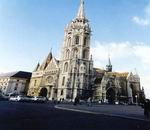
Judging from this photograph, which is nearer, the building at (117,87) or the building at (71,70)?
the building at (71,70)

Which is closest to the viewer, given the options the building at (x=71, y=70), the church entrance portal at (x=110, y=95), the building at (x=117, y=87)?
the building at (x=71, y=70)

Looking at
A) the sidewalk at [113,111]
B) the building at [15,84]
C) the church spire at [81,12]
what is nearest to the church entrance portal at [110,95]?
the church spire at [81,12]

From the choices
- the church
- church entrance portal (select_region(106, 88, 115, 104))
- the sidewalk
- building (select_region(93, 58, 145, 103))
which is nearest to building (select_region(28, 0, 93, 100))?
the church

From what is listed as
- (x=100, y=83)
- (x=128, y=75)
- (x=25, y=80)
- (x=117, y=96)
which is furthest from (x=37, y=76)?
(x=128, y=75)

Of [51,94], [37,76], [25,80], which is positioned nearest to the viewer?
[51,94]

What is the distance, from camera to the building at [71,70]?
75688 millimetres

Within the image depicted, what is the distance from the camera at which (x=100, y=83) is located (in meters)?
83.8

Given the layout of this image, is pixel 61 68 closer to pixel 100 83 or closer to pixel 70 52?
pixel 70 52

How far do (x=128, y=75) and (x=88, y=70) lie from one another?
28.5 m

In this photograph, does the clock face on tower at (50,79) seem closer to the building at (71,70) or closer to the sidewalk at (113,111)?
the building at (71,70)

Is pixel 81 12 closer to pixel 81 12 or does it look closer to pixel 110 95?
pixel 81 12

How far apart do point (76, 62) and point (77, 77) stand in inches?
212

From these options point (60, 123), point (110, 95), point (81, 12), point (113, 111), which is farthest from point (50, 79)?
point (60, 123)

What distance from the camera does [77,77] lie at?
76.2 meters
